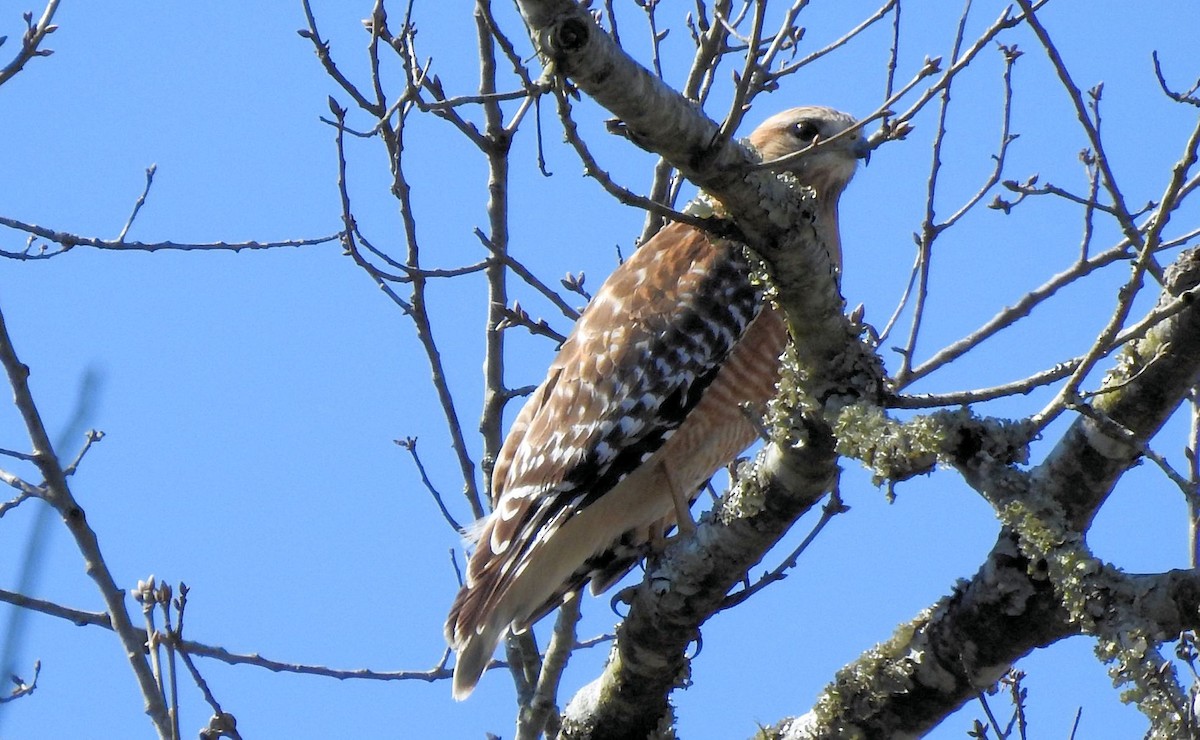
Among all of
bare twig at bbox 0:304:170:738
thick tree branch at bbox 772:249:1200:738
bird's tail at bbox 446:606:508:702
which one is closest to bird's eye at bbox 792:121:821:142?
bird's tail at bbox 446:606:508:702

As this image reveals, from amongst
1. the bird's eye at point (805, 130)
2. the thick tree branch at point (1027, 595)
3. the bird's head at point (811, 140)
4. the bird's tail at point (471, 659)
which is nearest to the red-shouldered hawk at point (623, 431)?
the bird's tail at point (471, 659)

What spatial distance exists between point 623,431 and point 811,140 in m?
1.78

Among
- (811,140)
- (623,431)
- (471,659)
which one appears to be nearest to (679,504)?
(623,431)

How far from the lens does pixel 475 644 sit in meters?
4.88

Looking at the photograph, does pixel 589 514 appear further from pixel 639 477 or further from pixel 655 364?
pixel 655 364

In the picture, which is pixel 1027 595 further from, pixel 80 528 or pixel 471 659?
pixel 80 528

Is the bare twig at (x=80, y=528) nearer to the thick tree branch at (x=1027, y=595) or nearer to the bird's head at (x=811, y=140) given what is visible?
the thick tree branch at (x=1027, y=595)

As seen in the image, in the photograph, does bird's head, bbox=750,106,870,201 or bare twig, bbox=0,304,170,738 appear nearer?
bare twig, bbox=0,304,170,738

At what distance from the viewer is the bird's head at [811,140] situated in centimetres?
622

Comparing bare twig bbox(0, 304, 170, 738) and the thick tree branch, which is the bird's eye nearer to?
the thick tree branch

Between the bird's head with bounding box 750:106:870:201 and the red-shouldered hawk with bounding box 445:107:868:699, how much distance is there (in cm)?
48

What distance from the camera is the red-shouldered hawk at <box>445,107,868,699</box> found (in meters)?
4.99

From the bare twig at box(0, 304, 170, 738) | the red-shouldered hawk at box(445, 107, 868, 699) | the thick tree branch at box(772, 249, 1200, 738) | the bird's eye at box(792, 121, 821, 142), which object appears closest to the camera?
the thick tree branch at box(772, 249, 1200, 738)

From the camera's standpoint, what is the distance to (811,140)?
6227 mm
